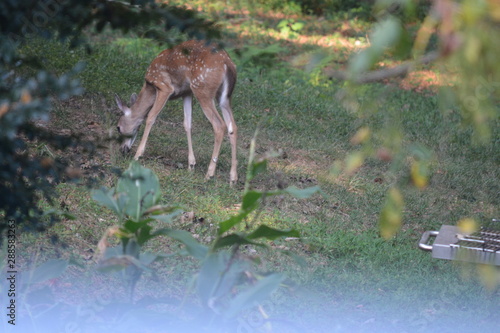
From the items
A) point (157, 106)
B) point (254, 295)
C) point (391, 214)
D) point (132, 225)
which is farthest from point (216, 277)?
point (157, 106)

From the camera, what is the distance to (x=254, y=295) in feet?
6.53

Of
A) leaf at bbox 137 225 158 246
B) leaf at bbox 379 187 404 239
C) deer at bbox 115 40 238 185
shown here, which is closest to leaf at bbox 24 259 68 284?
leaf at bbox 137 225 158 246

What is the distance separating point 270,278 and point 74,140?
98cm

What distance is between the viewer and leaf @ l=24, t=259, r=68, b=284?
2.29 metres

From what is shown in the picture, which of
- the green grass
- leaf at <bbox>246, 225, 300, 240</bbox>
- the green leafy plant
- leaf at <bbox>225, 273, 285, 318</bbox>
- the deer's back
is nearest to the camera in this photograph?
leaf at <bbox>225, 273, 285, 318</bbox>

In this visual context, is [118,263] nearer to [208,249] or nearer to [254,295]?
[208,249]

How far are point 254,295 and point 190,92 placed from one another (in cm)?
590

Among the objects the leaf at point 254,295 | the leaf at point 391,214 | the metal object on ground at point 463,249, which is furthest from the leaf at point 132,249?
the metal object on ground at point 463,249

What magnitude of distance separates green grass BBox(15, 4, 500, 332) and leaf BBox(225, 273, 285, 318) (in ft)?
0.89

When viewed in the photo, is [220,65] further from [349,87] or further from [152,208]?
[349,87]

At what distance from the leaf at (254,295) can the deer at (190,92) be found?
4896 mm

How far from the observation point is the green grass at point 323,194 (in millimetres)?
4234

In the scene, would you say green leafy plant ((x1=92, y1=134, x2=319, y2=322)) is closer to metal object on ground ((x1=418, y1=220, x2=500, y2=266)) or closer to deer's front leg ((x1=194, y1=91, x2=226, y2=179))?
metal object on ground ((x1=418, y1=220, x2=500, y2=266))

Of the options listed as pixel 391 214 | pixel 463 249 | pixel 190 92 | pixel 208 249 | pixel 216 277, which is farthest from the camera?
pixel 190 92
